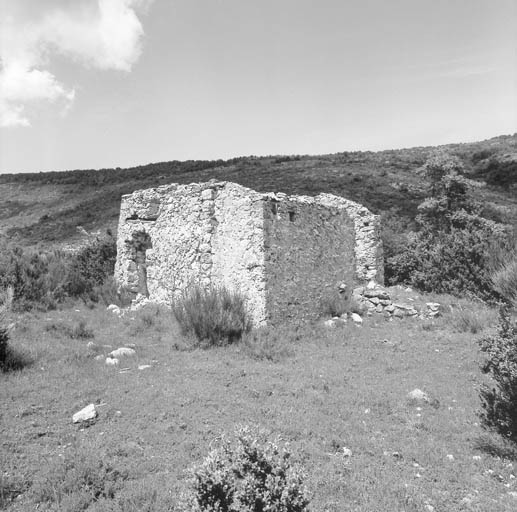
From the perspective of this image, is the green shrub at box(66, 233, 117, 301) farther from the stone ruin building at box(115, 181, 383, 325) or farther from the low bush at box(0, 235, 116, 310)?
the stone ruin building at box(115, 181, 383, 325)

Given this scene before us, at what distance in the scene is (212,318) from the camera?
26.0 feet

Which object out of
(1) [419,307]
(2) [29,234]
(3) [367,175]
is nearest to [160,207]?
(1) [419,307]

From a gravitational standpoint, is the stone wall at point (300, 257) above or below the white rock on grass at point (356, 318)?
above

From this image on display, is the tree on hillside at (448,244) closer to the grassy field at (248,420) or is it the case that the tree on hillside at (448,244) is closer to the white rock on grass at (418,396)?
the grassy field at (248,420)

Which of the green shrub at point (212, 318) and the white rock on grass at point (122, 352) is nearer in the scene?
the white rock on grass at point (122, 352)

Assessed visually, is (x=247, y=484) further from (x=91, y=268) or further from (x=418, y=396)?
(x=91, y=268)

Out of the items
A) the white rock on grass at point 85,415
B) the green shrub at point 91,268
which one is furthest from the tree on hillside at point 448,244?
the green shrub at point 91,268

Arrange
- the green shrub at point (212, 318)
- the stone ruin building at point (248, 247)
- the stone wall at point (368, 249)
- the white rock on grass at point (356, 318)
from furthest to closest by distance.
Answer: the stone wall at point (368, 249) < the white rock on grass at point (356, 318) < the stone ruin building at point (248, 247) < the green shrub at point (212, 318)

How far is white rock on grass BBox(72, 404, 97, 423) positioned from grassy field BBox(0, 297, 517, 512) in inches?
3.6

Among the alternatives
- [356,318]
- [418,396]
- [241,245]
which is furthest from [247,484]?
[356,318]

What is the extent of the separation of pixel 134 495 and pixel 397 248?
13468 millimetres

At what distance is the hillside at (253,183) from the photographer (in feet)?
91.8

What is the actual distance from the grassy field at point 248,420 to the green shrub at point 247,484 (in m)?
1.03

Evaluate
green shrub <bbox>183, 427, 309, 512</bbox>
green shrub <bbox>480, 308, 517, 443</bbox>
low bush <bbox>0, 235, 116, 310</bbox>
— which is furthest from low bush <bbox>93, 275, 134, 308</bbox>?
green shrub <bbox>183, 427, 309, 512</bbox>
